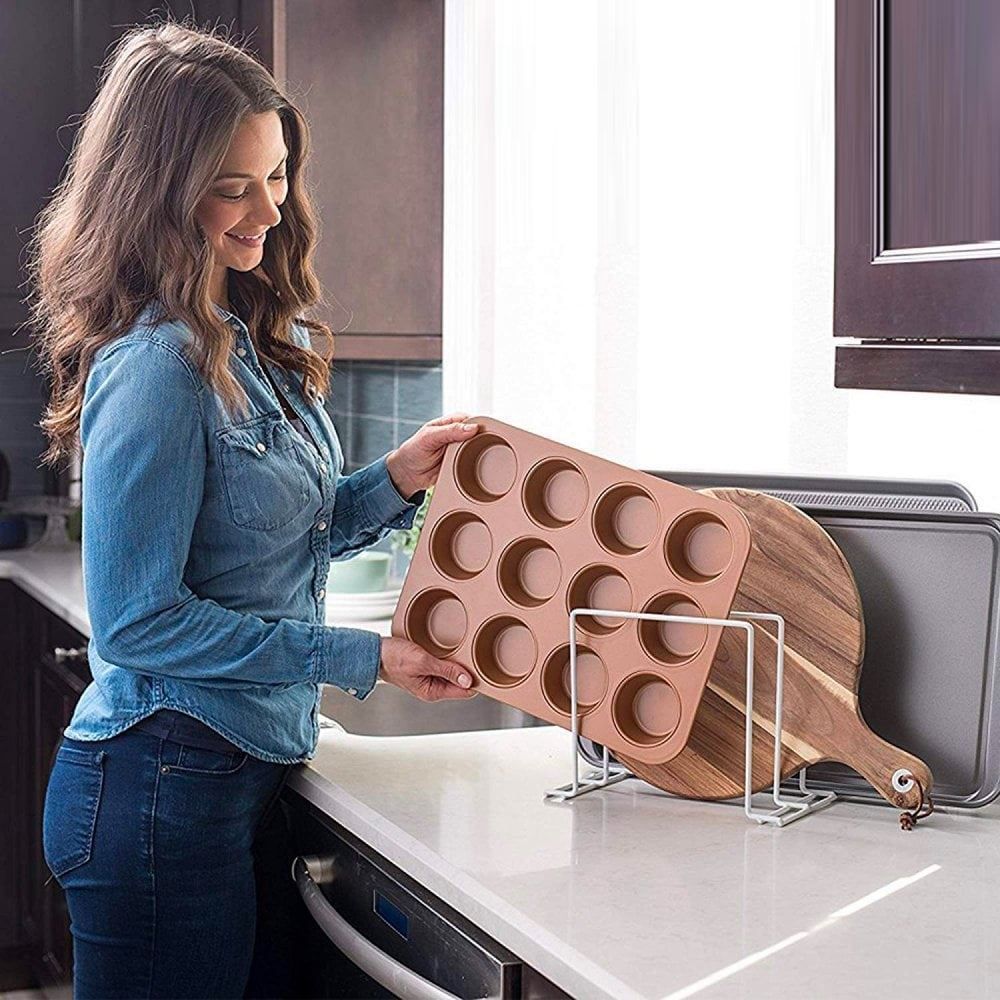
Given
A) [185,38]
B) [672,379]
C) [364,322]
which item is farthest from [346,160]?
[185,38]

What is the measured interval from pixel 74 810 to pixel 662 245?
1123 mm

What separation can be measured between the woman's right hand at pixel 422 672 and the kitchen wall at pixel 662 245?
59 centimetres

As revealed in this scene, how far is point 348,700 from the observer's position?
2.10m

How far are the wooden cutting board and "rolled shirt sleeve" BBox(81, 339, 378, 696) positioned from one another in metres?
0.37

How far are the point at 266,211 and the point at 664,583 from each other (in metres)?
0.57

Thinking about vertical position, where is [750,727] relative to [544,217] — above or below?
below

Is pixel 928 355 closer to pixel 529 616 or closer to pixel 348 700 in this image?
pixel 529 616

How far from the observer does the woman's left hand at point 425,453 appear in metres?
1.50

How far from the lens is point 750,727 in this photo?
4.34 ft

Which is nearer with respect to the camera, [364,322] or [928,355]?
[928,355]

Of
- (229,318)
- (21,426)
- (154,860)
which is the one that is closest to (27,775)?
(21,426)

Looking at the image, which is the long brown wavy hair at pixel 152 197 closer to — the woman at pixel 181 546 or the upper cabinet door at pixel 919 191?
the woman at pixel 181 546

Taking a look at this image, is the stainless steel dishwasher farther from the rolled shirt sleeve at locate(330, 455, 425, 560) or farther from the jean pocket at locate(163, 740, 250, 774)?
the rolled shirt sleeve at locate(330, 455, 425, 560)

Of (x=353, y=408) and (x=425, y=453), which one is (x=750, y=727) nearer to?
(x=425, y=453)
